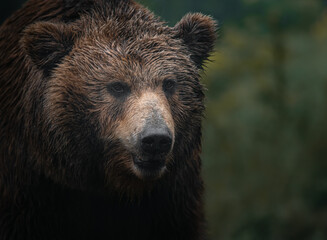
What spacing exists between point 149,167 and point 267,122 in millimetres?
9041

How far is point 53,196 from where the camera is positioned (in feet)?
15.1

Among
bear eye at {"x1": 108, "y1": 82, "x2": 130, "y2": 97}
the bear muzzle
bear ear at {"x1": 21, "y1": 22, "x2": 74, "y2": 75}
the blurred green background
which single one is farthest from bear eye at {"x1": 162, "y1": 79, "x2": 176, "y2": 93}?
the blurred green background

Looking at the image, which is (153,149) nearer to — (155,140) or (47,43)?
(155,140)

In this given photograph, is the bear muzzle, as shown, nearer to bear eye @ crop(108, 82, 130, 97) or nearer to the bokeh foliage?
bear eye @ crop(108, 82, 130, 97)

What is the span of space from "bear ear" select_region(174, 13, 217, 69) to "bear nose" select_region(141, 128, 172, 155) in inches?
41.4

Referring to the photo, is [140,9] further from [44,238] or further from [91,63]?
[44,238]

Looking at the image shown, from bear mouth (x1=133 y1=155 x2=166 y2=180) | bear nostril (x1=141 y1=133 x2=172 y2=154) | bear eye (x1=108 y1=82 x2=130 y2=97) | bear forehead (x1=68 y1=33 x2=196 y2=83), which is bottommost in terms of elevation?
bear mouth (x1=133 y1=155 x2=166 y2=180)

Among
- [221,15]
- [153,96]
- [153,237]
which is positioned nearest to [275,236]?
[221,15]

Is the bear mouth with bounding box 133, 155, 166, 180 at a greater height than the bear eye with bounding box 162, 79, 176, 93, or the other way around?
the bear eye with bounding box 162, 79, 176, 93

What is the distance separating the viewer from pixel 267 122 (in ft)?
42.4

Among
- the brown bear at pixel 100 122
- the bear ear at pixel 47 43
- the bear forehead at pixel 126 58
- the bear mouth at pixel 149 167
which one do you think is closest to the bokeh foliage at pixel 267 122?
the brown bear at pixel 100 122

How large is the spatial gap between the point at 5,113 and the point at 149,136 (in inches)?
57.7

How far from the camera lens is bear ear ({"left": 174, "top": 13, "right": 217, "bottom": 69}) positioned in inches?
191

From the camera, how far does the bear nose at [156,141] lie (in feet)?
13.2
